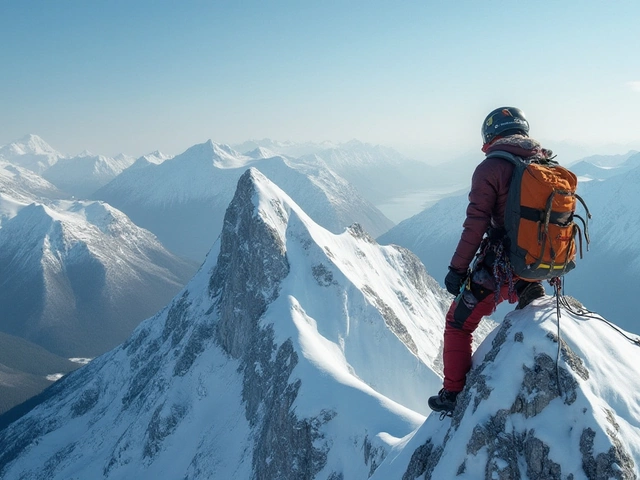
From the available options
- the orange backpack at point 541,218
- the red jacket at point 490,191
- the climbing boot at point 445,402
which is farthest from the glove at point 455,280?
Result: the climbing boot at point 445,402

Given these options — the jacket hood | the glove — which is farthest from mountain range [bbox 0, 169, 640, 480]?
the jacket hood

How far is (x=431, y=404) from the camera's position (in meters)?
12.7

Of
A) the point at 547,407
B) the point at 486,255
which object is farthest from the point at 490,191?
the point at 547,407

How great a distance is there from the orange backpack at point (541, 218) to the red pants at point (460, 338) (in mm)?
1466

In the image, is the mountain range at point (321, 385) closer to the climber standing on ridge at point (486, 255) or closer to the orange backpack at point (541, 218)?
the climber standing on ridge at point (486, 255)

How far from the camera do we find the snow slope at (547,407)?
9.31m

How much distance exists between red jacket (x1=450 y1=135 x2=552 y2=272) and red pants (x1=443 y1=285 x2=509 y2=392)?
1.29 metres

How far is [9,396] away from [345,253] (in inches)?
6506

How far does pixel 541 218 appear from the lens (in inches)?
386

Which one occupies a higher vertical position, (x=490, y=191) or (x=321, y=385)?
(x=490, y=191)

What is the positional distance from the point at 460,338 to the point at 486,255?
7.70ft

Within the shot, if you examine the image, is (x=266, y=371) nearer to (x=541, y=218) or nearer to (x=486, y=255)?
(x=486, y=255)

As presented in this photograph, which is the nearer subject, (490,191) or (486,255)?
(490,191)

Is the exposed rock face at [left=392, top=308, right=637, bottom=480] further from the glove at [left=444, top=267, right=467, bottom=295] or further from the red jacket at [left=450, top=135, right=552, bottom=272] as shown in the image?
the red jacket at [left=450, top=135, right=552, bottom=272]
